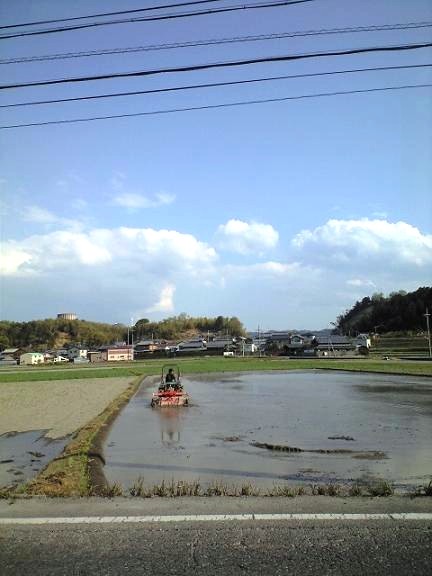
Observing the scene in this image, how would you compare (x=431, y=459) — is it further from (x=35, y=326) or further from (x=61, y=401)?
(x=35, y=326)

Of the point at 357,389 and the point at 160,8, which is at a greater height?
the point at 160,8

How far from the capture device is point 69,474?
867 cm

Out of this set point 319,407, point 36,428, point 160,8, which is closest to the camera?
point 160,8

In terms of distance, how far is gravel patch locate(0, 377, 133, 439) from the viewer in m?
17.5

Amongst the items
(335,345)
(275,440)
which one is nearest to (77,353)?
(335,345)

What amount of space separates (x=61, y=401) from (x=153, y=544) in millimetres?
22642

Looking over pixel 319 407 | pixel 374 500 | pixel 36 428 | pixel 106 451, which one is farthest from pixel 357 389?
pixel 374 500

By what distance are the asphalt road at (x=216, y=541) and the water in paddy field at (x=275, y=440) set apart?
2.58m

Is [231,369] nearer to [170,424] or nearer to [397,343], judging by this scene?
[170,424]

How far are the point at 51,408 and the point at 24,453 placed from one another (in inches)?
427

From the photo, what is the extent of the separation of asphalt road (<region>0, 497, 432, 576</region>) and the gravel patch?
10.2 m

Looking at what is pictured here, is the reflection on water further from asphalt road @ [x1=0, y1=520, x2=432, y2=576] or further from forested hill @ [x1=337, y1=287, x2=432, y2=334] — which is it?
forested hill @ [x1=337, y1=287, x2=432, y2=334]

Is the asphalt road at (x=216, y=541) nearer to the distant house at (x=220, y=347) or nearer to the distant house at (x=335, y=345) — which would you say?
the distant house at (x=335, y=345)

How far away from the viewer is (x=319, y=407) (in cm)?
2038
